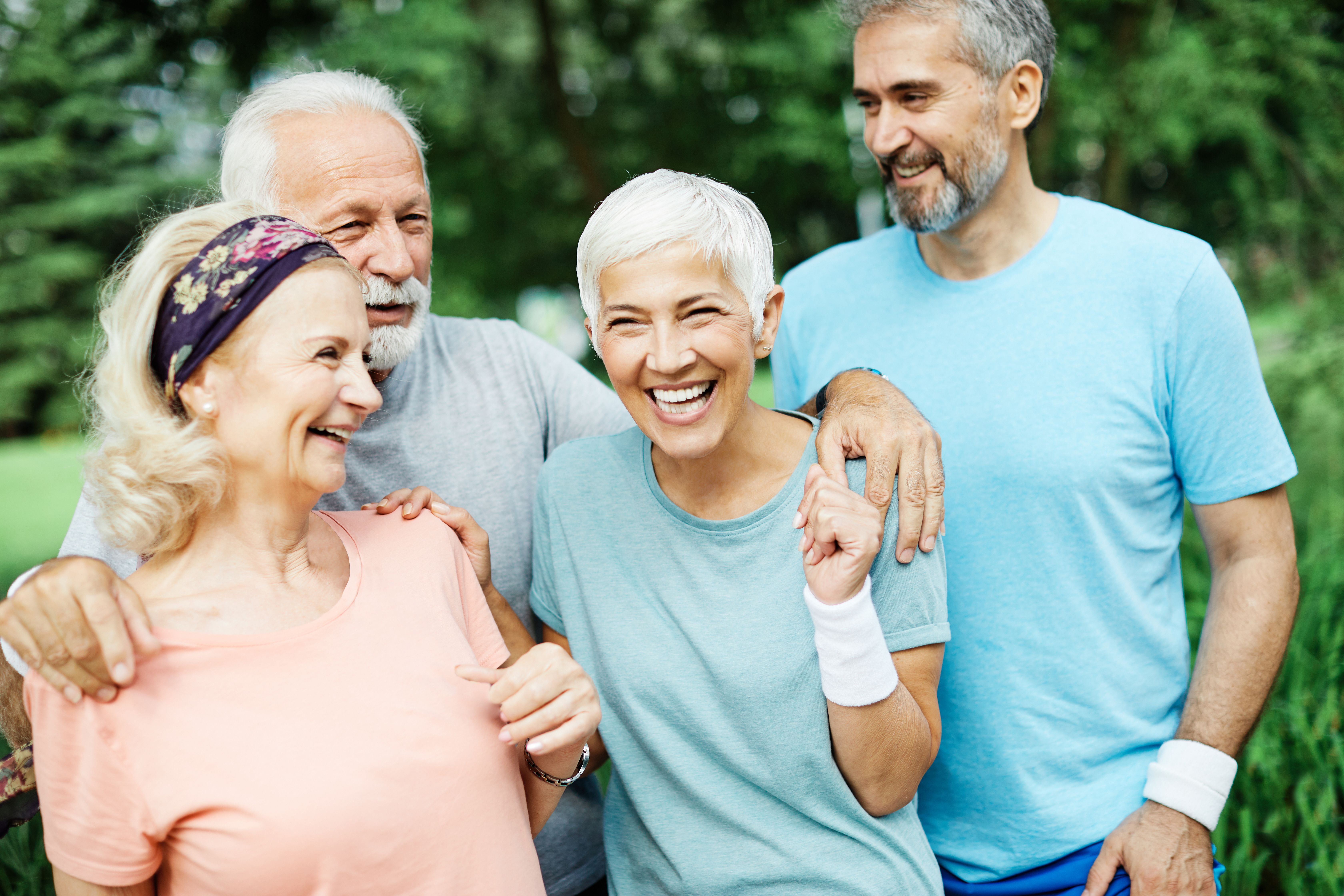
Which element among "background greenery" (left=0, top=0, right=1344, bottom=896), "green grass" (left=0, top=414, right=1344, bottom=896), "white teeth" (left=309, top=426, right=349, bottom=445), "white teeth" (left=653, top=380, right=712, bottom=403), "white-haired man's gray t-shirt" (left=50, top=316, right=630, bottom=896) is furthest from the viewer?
"background greenery" (left=0, top=0, right=1344, bottom=896)

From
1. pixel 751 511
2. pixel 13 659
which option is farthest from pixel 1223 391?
pixel 13 659

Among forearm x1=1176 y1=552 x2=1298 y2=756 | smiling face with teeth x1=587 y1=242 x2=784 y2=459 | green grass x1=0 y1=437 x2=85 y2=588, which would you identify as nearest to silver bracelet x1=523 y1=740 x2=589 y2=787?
smiling face with teeth x1=587 y1=242 x2=784 y2=459

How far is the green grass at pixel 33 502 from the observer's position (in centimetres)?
871

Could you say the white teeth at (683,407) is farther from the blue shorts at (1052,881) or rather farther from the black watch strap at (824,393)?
the blue shorts at (1052,881)

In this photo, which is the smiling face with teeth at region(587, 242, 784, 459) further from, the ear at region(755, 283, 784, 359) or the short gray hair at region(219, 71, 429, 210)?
the short gray hair at region(219, 71, 429, 210)

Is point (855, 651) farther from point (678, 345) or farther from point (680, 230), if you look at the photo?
point (680, 230)

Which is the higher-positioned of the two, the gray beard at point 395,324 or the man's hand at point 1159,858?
the gray beard at point 395,324

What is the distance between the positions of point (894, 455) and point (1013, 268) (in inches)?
29.6

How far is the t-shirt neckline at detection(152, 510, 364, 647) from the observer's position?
4.81 feet

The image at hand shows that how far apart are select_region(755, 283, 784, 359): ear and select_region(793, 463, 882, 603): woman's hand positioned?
1.20 ft

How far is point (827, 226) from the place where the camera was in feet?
59.2

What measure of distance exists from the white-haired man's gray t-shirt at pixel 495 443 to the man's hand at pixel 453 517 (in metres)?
0.25

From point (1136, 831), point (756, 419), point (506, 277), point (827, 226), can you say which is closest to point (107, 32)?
point (756, 419)

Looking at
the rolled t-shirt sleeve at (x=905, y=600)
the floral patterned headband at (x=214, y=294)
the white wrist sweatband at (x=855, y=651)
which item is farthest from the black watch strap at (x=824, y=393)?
Answer: the floral patterned headband at (x=214, y=294)
